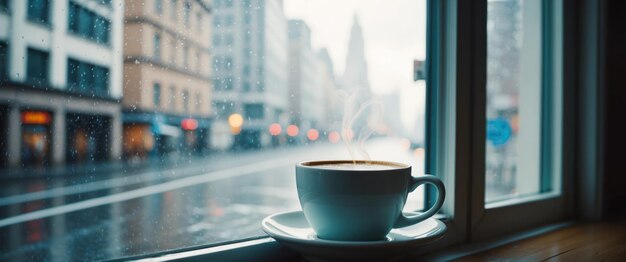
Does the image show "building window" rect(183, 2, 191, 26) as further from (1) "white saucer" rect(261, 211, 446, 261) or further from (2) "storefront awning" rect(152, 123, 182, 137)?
(1) "white saucer" rect(261, 211, 446, 261)

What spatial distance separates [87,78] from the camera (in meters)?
0.59

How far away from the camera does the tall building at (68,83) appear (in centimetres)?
58

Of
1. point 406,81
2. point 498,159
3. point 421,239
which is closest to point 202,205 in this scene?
point 406,81

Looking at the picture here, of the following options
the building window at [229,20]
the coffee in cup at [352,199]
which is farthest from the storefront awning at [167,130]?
the coffee in cup at [352,199]

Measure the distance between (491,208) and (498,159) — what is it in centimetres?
41

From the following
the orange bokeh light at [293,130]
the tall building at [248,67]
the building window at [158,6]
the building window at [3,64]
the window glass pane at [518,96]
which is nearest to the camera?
the building window at [3,64]

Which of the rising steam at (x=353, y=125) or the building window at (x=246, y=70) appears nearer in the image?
the rising steam at (x=353, y=125)

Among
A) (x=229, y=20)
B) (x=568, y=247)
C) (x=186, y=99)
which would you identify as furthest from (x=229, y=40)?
(x=568, y=247)

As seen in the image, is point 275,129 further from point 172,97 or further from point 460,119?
point 460,119

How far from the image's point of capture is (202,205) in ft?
3.11

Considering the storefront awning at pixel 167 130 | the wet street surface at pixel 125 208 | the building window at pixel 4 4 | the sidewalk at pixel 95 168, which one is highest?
the building window at pixel 4 4

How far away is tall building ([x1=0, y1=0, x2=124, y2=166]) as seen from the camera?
0.58 meters

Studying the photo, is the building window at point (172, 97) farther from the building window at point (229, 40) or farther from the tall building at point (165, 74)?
the building window at point (229, 40)

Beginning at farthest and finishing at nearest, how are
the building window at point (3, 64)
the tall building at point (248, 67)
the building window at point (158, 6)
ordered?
1. the tall building at point (248, 67)
2. the building window at point (158, 6)
3. the building window at point (3, 64)
